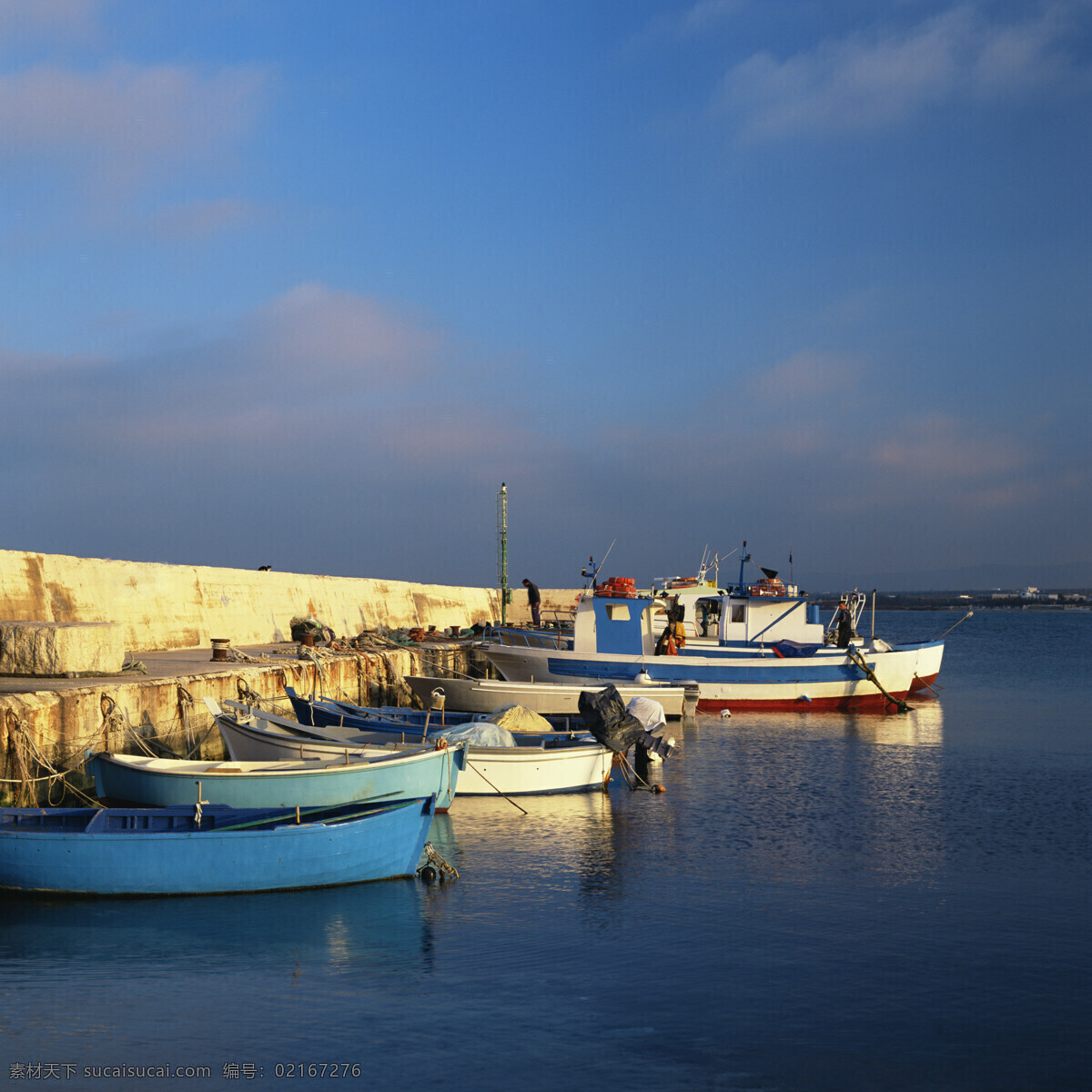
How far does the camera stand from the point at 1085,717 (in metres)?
27.6

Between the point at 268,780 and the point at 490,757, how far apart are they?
3.70 m

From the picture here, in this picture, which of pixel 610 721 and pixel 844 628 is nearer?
pixel 610 721

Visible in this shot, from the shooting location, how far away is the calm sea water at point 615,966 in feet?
22.3

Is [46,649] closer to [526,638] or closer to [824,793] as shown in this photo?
[824,793]

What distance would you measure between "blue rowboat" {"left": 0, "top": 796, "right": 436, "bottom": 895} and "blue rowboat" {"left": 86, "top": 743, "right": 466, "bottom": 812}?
42.1 inches

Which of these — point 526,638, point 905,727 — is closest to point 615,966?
point 905,727

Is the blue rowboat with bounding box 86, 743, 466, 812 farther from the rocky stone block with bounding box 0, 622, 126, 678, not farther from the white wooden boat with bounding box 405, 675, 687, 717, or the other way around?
the white wooden boat with bounding box 405, 675, 687, 717

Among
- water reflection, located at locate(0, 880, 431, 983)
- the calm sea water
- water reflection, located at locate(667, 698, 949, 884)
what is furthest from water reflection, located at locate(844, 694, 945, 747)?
water reflection, located at locate(0, 880, 431, 983)

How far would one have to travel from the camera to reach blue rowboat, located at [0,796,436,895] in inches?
384

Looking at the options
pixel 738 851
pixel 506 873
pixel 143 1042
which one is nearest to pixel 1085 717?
pixel 738 851

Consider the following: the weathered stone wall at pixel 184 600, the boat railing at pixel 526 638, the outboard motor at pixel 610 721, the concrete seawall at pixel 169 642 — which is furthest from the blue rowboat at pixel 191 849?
the boat railing at pixel 526 638

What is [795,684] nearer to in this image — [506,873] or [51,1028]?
[506,873]

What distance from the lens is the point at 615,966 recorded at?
846 centimetres

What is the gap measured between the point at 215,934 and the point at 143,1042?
211 cm
